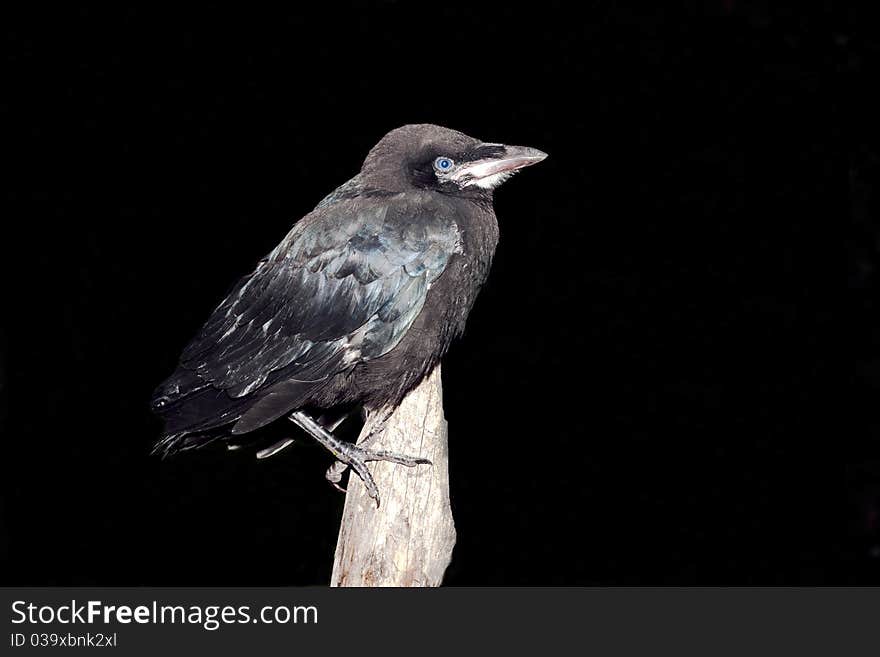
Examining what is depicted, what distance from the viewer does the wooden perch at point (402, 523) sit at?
3549mm

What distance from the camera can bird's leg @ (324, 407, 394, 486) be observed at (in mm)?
3809

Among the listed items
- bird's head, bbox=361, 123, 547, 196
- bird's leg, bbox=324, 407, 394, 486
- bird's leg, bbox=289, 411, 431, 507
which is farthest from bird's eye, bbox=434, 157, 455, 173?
bird's leg, bbox=289, 411, 431, 507

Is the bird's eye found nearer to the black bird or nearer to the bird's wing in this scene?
the black bird

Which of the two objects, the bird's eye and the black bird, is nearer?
Result: the black bird

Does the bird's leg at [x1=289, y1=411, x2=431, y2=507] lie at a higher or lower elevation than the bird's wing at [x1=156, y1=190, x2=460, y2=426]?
lower

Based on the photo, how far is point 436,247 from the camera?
3.65m


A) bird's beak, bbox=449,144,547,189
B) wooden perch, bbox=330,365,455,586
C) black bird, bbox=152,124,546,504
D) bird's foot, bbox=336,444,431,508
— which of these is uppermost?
bird's beak, bbox=449,144,547,189

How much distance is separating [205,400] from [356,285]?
0.63 m

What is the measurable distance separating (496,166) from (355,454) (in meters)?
1.11

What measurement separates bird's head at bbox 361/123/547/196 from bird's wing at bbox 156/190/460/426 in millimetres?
139

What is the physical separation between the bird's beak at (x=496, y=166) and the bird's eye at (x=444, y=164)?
0.09 feet

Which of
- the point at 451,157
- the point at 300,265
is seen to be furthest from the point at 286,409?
the point at 451,157

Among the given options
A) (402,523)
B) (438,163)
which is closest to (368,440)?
(402,523)

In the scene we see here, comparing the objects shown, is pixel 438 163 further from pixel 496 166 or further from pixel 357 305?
pixel 357 305
